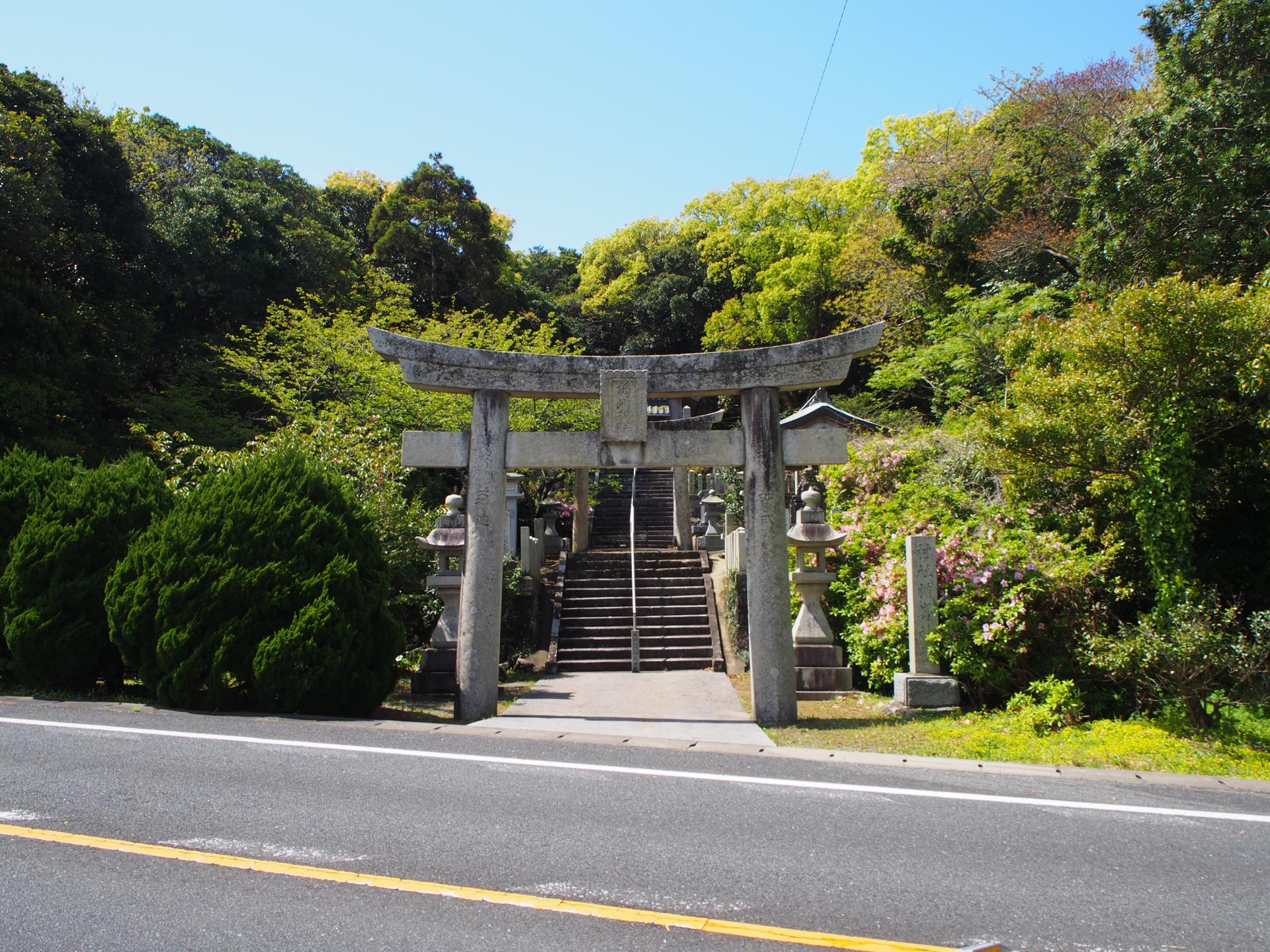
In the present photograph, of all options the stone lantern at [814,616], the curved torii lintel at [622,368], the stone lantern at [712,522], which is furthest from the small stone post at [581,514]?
the curved torii lintel at [622,368]

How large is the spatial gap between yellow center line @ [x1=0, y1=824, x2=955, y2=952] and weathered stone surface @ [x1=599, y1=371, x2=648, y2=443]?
550 centimetres

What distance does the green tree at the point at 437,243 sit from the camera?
33406 millimetres

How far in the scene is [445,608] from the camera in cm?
1256

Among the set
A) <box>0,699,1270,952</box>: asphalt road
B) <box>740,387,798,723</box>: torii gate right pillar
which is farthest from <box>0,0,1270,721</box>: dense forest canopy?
Result: <box>0,699,1270,952</box>: asphalt road

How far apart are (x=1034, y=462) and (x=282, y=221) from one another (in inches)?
987

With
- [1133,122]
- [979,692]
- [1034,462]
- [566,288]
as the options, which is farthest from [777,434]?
[566,288]

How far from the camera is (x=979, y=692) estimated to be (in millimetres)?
9547

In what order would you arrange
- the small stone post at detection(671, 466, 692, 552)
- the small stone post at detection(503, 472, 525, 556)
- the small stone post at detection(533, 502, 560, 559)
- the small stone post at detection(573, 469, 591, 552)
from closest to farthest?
the small stone post at detection(503, 472, 525, 556)
the small stone post at detection(533, 502, 560, 559)
the small stone post at detection(573, 469, 591, 552)
the small stone post at detection(671, 466, 692, 552)

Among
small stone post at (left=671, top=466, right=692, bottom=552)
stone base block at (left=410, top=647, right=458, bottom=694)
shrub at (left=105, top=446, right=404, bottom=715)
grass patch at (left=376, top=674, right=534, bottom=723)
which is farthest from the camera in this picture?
small stone post at (left=671, top=466, right=692, bottom=552)

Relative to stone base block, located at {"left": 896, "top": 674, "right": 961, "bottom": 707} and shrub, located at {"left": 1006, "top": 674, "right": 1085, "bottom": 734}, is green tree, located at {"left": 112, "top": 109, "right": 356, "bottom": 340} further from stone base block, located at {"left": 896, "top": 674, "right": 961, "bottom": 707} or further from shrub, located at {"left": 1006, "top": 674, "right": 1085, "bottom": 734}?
shrub, located at {"left": 1006, "top": 674, "right": 1085, "bottom": 734}

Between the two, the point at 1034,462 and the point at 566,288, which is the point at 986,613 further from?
the point at 566,288

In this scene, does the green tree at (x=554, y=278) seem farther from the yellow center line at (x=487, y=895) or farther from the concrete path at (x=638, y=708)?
the yellow center line at (x=487, y=895)

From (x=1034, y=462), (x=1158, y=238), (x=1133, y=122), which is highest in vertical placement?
(x=1133, y=122)

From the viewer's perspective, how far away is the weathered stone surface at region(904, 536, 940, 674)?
9.64m
